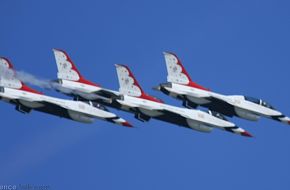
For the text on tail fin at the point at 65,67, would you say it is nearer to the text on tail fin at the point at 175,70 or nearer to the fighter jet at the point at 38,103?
the fighter jet at the point at 38,103

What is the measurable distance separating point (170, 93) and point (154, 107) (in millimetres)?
5266

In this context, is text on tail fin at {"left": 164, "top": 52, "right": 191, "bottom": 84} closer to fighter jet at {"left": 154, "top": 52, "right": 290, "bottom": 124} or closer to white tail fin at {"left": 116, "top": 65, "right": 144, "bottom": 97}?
fighter jet at {"left": 154, "top": 52, "right": 290, "bottom": 124}


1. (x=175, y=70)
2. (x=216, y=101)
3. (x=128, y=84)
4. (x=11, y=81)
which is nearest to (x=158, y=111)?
(x=128, y=84)

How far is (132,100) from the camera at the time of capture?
175m

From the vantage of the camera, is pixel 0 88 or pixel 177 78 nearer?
pixel 0 88

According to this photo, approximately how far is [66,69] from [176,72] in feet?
39.6

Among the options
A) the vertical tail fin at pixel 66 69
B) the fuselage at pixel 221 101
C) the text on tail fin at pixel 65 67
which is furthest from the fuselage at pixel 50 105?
the fuselage at pixel 221 101

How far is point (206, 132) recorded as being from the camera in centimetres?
17600

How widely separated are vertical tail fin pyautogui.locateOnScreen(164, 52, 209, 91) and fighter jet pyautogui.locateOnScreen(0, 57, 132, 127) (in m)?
9.89

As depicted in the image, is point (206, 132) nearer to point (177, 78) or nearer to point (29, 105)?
point (177, 78)

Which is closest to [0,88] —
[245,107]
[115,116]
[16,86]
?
[16,86]

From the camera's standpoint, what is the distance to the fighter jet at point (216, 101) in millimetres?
177875

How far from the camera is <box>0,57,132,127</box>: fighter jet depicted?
6698 inches

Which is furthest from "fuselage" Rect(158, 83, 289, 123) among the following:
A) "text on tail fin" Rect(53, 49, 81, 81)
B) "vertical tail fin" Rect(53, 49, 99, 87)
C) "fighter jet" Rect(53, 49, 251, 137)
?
"text on tail fin" Rect(53, 49, 81, 81)
